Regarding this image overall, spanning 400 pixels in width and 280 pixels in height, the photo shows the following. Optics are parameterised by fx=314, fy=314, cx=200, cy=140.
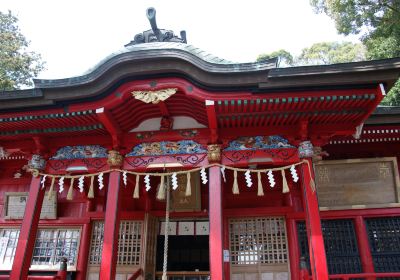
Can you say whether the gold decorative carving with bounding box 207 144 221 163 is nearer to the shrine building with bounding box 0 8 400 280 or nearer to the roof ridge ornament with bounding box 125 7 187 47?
the shrine building with bounding box 0 8 400 280

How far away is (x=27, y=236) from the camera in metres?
6.63

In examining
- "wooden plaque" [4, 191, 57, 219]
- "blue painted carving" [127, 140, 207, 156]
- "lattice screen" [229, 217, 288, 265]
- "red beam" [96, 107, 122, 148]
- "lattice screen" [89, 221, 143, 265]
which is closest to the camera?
"red beam" [96, 107, 122, 148]

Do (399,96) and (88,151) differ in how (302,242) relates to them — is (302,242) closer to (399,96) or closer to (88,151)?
(88,151)

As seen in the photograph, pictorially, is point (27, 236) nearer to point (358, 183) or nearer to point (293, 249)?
point (293, 249)

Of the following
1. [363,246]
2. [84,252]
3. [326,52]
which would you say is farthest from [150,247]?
[326,52]

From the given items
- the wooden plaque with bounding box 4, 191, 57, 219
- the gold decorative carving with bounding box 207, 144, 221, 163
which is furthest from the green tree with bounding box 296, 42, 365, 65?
the wooden plaque with bounding box 4, 191, 57, 219

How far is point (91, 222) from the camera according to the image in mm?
8836

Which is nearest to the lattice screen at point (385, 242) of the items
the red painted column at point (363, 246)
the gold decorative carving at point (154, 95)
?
the red painted column at point (363, 246)

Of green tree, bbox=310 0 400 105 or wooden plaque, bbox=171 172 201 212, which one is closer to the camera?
wooden plaque, bbox=171 172 201 212

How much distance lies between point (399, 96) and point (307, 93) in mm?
11519

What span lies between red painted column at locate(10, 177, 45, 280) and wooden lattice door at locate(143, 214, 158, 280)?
2.72 m

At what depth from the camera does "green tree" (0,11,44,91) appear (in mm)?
20766

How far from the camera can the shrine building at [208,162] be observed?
5.98 m

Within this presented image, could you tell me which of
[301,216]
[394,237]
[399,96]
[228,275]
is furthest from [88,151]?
[399,96]
